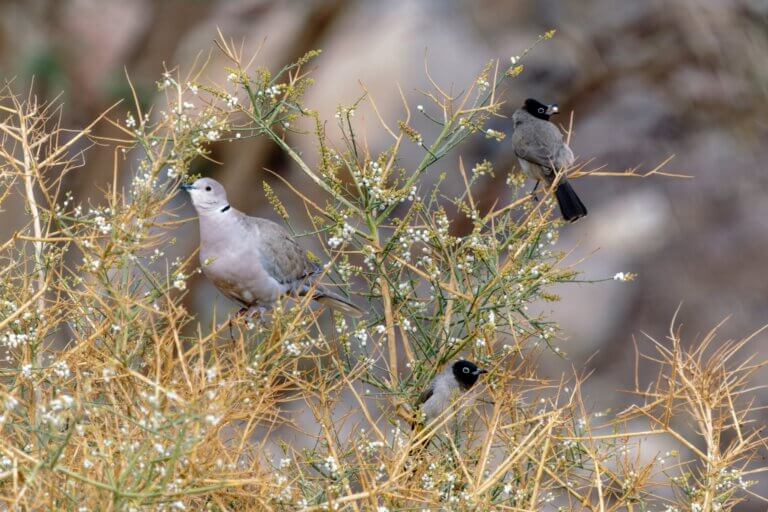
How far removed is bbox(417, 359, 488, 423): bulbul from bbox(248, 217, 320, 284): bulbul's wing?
900 mm

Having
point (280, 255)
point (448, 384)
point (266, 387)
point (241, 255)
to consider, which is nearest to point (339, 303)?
point (280, 255)

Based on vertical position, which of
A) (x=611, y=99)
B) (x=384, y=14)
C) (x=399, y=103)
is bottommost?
(x=611, y=99)

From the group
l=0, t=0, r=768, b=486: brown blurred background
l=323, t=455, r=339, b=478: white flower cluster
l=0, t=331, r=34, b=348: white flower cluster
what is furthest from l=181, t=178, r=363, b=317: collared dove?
l=0, t=0, r=768, b=486: brown blurred background

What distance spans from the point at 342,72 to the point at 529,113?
17.2ft

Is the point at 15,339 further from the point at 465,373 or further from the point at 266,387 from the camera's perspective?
the point at 465,373

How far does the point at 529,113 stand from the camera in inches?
237

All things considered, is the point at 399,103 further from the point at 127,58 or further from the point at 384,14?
the point at 127,58

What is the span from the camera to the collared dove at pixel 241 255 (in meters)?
4.69

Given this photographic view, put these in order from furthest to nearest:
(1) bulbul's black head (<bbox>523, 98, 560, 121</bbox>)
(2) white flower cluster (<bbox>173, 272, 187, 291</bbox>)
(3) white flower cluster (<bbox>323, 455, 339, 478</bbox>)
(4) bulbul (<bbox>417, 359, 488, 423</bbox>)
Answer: (1) bulbul's black head (<bbox>523, 98, 560, 121</bbox>) < (4) bulbul (<bbox>417, 359, 488, 423</bbox>) < (2) white flower cluster (<bbox>173, 272, 187, 291</bbox>) < (3) white flower cluster (<bbox>323, 455, 339, 478</bbox>)

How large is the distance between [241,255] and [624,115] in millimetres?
7095

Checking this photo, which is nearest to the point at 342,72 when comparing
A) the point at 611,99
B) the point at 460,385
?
the point at 611,99

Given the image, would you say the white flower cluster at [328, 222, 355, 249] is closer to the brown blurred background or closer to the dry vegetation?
the dry vegetation

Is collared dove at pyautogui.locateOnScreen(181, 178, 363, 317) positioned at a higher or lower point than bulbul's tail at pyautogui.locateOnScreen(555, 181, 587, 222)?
higher

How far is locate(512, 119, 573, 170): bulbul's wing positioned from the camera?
548 centimetres
